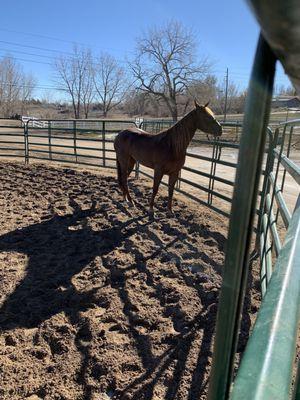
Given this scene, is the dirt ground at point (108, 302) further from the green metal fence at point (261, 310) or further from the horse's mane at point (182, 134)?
the green metal fence at point (261, 310)

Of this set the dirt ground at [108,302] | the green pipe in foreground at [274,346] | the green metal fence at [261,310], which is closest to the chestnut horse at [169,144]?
the dirt ground at [108,302]

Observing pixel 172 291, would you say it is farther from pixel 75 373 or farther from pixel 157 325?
pixel 75 373

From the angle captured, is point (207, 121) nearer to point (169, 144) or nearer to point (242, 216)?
point (169, 144)

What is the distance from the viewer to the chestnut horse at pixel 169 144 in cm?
491

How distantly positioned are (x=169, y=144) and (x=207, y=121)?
2.08 ft

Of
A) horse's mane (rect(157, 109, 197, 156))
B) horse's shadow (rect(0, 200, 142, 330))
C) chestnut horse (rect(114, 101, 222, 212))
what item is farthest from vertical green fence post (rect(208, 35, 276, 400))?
horse's mane (rect(157, 109, 197, 156))

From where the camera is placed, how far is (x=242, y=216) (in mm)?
362

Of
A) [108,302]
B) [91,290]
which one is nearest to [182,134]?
[91,290]

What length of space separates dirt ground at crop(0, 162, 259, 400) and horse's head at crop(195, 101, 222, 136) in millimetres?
1214

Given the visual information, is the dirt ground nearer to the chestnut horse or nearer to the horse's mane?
the chestnut horse

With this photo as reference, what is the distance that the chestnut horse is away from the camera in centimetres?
491

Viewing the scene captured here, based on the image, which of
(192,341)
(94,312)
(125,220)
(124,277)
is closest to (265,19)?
(192,341)

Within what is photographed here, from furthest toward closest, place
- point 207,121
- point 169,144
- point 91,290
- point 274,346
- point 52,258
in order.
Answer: point 169,144
point 207,121
point 52,258
point 91,290
point 274,346

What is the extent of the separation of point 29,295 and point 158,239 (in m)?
1.73
